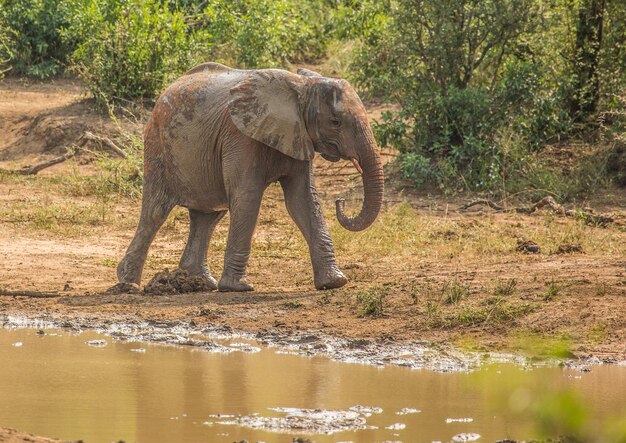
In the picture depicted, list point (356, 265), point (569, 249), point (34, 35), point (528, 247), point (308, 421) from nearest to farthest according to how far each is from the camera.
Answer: point (308, 421) → point (356, 265) → point (569, 249) → point (528, 247) → point (34, 35)

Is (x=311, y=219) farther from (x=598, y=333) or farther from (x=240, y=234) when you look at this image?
(x=598, y=333)

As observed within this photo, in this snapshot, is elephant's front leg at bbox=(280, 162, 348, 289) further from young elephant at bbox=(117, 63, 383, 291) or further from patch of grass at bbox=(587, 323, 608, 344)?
patch of grass at bbox=(587, 323, 608, 344)

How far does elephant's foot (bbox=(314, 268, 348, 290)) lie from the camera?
340 inches

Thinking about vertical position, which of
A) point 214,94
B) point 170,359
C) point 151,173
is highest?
point 214,94

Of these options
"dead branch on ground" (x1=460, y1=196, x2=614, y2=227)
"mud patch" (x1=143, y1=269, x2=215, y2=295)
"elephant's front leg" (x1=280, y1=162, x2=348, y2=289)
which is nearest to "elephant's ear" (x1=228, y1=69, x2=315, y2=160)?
"elephant's front leg" (x1=280, y1=162, x2=348, y2=289)

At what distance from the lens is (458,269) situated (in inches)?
369

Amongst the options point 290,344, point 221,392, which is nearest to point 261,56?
point 290,344

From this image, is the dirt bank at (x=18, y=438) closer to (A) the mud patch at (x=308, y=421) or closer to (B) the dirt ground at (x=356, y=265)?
(A) the mud patch at (x=308, y=421)

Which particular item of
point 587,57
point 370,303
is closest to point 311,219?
point 370,303

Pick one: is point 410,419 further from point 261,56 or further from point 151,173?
point 261,56

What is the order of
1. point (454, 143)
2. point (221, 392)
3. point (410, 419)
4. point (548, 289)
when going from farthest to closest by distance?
1. point (454, 143)
2. point (548, 289)
3. point (221, 392)
4. point (410, 419)

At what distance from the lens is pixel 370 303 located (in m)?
7.88

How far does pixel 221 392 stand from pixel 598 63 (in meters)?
9.50

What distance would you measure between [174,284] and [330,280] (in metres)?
1.21
